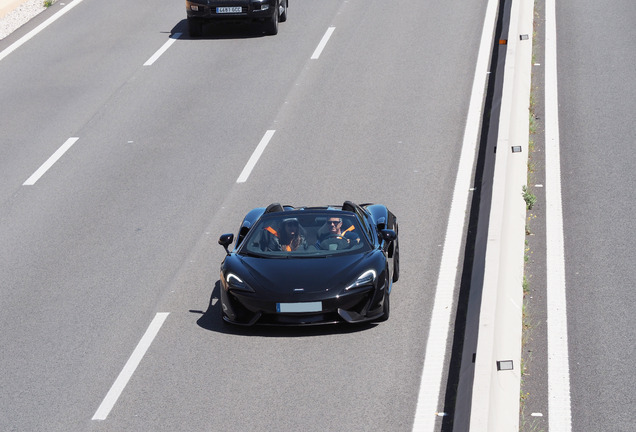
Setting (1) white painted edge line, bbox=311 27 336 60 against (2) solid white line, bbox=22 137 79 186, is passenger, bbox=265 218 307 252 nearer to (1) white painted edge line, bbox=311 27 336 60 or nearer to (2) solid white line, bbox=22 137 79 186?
(2) solid white line, bbox=22 137 79 186

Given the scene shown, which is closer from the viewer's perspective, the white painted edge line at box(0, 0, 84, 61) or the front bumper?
the front bumper

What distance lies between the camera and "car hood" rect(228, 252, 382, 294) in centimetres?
1050

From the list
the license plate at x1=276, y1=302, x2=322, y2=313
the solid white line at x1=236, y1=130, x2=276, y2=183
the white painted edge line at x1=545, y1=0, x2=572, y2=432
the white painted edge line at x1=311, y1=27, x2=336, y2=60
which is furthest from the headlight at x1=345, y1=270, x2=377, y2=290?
the white painted edge line at x1=311, y1=27, x2=336, y2=60

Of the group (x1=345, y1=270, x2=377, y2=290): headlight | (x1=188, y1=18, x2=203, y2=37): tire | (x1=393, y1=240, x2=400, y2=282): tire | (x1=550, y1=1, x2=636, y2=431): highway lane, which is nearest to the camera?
(x1=550, y1=1, x2=636, y2=431): highway lane

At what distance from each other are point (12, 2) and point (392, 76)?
11.2m

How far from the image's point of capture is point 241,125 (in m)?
18.5

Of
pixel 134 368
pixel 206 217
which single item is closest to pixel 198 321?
pixel 134 368

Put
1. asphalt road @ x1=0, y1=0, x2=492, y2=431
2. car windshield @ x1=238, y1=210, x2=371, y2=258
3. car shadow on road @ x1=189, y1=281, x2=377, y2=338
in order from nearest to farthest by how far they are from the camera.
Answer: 1. asphalt road @ x1=0, y1=0, x2=492, y2=431
2. car shadow on road @ x1=189, y1=281, x2=377, y2=338
3. car windshield @ x1=238, y1=210, x2=371, y2=258

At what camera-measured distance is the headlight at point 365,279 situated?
413 inches

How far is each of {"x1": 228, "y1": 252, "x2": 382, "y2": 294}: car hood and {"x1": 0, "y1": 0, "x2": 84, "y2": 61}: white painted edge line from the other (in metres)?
14.6

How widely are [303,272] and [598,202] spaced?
5076 mm

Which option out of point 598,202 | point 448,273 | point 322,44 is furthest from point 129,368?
point 322,44

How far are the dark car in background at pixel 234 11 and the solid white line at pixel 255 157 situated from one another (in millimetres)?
6215

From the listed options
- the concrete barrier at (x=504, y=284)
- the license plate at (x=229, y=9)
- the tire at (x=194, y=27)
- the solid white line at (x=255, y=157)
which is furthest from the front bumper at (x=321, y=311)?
the tire at (x=194, y=27)
